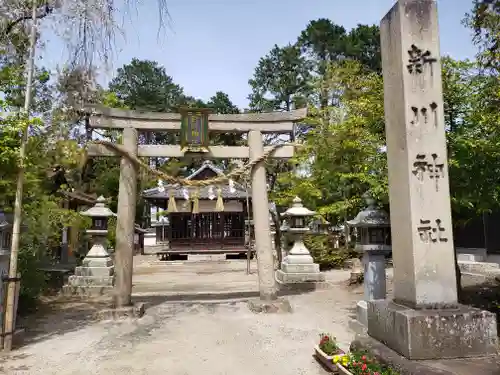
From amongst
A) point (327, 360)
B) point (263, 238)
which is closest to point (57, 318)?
point (263, 238)

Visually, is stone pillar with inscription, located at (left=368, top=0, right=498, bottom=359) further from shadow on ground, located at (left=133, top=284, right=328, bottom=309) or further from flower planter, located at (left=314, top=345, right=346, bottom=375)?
shadow on ground, located at (left=133, top=284, right=328, bottom=309)

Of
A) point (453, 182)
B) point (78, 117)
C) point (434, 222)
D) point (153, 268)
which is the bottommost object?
point (153, 268)

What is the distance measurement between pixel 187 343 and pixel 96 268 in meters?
7.31

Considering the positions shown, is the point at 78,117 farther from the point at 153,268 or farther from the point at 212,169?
the point at 212,169

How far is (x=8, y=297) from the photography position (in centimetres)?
615

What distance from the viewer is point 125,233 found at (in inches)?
344

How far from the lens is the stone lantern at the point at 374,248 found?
7320 mm

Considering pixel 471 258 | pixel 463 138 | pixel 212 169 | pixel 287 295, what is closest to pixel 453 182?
pixel 463 138

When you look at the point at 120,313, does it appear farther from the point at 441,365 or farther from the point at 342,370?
the point at 441,365

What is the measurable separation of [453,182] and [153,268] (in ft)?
59.3

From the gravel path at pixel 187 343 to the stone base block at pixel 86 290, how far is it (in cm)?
290

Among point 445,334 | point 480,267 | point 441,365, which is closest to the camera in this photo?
point 441,365

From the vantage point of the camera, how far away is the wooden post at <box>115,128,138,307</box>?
28.6ft

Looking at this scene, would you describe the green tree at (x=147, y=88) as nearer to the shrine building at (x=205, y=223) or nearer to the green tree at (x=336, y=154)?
the shrine building at (x=205, y=223)
